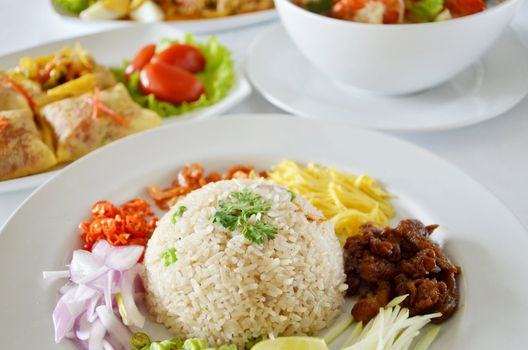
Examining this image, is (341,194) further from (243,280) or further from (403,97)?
(403,97)

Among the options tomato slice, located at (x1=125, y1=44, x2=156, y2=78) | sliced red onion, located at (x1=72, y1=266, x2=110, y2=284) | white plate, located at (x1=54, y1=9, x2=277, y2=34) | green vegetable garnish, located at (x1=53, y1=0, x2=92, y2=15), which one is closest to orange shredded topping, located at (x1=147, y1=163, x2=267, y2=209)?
sliced red onion, located at (x1=72, y1=266, x2=110, y2=284)

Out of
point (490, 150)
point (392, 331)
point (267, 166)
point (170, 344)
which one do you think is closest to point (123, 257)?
point (170, 344)

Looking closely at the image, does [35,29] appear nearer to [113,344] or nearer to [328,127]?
[328,127]

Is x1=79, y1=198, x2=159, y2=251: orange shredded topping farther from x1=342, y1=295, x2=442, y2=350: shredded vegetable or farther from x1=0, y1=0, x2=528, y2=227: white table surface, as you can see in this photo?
x1=342, y1=295, x2=442, y2=350: shredded vegetable

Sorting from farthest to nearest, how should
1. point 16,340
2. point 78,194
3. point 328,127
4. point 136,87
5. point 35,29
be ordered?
point 35,29 → point 136,87 → point 328,127 → point 78,194 → point 16,340

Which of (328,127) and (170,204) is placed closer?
(170,204)

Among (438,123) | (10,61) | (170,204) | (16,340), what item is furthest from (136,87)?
(16,340)

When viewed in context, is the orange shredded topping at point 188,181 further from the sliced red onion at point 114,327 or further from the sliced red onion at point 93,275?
the sliced red onion at point 114,327
